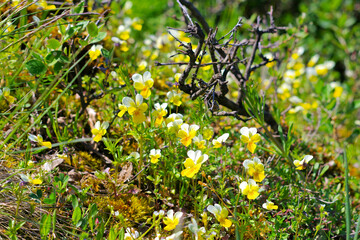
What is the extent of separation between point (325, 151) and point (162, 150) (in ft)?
4.58

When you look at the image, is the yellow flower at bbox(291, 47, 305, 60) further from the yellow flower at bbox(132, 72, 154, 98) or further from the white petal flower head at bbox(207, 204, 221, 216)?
the white petal flower head at bbox(207, 204, 221, 216)

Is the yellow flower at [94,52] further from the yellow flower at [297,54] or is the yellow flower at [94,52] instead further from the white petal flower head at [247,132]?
the yellow flower at [297,54]

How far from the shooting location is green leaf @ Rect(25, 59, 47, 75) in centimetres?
172

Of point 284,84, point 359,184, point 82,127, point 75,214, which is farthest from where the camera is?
point 284,84

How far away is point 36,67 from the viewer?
68.3 inches

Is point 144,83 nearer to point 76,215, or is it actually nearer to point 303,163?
point 76,215

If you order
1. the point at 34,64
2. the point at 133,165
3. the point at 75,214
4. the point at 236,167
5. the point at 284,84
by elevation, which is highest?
the point at 34,64

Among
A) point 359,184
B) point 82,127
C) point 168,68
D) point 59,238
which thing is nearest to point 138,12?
point 168,68

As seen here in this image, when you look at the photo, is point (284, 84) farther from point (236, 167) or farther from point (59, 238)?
point (59, 238)

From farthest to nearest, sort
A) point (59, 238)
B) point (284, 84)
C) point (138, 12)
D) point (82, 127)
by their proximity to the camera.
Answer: point (138, 12) → point (284, 84) → point (82, 127) → point (59, 238)

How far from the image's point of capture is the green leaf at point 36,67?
1.72 m

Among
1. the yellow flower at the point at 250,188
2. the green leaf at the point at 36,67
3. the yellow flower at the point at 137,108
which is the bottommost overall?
the yellow flower at the point at 250,188

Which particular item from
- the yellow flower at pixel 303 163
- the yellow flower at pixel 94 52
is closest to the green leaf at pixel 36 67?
the yellow flower at pixel 94 52

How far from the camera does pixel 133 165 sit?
1.91 m
